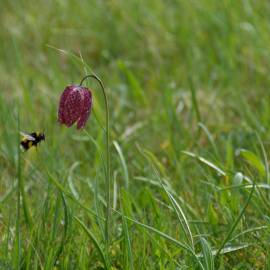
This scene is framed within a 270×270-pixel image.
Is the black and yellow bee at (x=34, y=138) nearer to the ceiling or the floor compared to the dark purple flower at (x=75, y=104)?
nearer to the floor

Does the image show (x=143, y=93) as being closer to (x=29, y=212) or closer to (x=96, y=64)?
(x=96, y=64)

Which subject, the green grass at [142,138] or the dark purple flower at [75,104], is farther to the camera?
the green grass at [142,138]

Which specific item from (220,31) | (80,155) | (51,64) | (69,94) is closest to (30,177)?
(80,155)

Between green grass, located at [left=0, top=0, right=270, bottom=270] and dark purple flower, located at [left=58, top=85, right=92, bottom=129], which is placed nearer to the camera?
dark purple flower, located at [left=58, top=85, right=92, bottom=129]

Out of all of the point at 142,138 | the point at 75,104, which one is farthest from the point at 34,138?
the point at 142,138

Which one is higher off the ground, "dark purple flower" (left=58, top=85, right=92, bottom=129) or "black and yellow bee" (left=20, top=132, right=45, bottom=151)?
"dark purple flower" (left=58, top=85, right=92, bottom=129)
